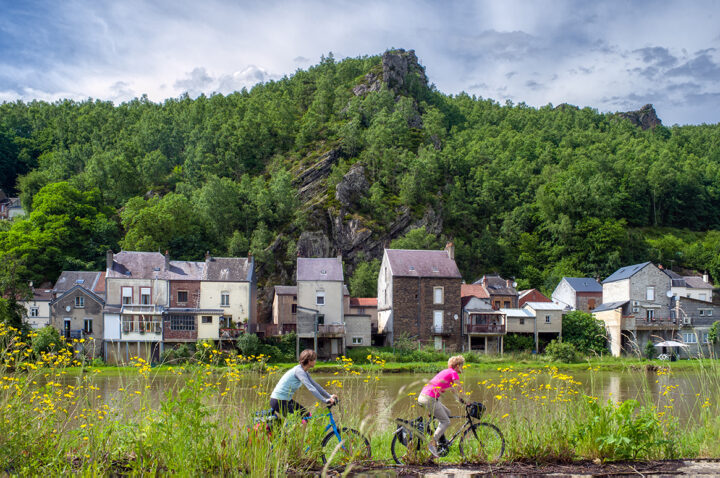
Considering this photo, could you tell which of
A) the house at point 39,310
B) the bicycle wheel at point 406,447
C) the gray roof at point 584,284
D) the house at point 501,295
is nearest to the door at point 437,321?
the house at point 501,295

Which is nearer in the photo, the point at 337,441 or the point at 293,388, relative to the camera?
the point at 337,441

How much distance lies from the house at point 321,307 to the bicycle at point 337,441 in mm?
37143

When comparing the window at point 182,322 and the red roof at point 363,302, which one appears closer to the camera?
the window at point 182,322

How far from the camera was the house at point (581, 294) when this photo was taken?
2411 inches

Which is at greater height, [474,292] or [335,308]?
[474,292]

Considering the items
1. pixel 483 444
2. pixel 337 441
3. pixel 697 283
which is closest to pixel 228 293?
pixel 337 441

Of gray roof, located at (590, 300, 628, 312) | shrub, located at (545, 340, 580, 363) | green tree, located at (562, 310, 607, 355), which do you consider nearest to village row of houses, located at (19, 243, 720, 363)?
gray roof, located at (590, 300, 628, 312)

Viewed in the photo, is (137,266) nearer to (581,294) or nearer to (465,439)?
(465,439)

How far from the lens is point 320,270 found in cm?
4766

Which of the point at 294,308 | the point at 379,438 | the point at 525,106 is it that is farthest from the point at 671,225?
the point at 379,438

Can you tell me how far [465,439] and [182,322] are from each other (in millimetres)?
38064

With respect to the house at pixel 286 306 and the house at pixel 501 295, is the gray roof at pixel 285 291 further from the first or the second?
the house at pixel 501 295

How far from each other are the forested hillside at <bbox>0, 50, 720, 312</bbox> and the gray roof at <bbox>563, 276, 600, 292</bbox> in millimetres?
6665

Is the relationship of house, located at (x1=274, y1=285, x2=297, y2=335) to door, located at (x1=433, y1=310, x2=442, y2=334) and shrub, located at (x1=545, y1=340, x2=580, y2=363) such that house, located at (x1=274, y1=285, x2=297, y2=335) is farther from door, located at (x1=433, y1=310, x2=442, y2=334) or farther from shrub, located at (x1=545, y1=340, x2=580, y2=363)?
shrub, located at (x1=545, y1=340, x2=580, y2=363)
